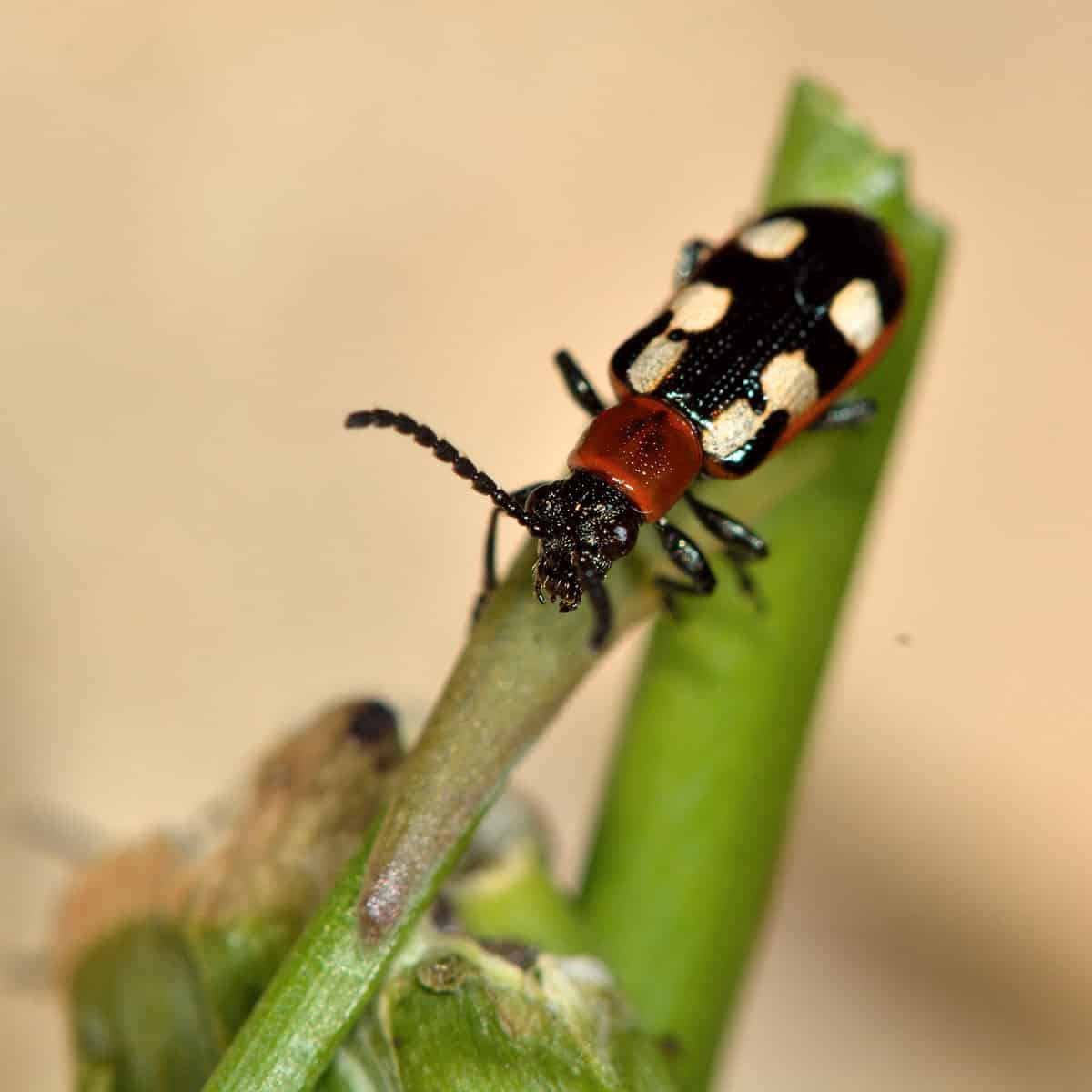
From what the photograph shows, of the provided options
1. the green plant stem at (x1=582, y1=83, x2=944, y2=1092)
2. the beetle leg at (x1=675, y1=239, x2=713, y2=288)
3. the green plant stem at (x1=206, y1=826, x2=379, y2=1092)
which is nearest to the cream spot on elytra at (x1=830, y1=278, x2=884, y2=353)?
the green plant stem at (x1=582, y1=83, x2=944, y2=1092)

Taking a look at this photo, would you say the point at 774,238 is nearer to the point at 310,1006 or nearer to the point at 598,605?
the point at 598,605

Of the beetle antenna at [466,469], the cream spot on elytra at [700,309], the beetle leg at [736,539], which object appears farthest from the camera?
the cream spot on elytra at [700,309]

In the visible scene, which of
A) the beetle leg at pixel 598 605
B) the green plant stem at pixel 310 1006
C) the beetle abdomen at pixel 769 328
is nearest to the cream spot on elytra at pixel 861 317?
the beetle abdomen at pixel 769 328

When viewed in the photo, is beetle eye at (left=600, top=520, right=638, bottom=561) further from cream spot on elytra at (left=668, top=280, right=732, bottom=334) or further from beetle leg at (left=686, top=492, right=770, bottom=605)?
cream spot on elytra at (left=668, top=280, right=732, bottom=334)

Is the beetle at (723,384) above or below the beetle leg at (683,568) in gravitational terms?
above

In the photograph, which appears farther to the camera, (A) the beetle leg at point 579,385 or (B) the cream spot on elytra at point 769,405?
(A) the beetle leg at point 579,385

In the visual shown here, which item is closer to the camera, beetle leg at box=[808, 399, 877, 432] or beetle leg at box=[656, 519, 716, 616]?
beetle leg at box=[656, 519, 716, 616]

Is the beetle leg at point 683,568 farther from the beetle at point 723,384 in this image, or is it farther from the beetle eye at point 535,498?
the beetle eye at point 535,498

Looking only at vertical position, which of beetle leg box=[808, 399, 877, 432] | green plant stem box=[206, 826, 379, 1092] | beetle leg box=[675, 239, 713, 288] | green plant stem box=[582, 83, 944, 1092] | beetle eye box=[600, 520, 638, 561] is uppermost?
beetle leg box=[675, 239, 713, 288]
